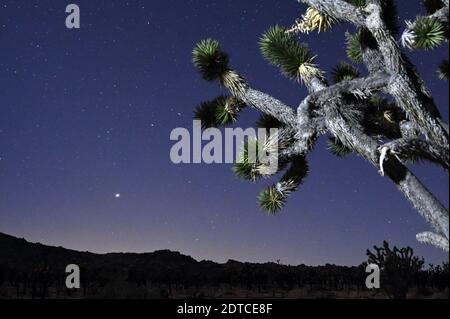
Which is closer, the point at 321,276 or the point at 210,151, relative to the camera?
the point at 210,151

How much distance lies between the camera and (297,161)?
6.96 meters

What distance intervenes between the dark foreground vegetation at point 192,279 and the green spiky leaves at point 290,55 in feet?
18.0

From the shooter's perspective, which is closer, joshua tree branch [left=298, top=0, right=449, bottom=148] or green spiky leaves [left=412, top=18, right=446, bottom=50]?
joshua tree branch [left=298, top=0, right=449, bottom=148]

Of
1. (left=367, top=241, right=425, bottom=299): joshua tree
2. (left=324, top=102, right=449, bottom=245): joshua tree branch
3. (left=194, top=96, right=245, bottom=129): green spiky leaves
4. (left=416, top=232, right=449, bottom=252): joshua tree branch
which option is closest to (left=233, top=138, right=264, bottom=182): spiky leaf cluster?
(left=194, top=96, right=245, bottom=129): green spiky leaves

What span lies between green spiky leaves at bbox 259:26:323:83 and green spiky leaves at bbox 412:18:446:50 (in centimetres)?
147

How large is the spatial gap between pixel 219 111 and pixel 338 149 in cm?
176

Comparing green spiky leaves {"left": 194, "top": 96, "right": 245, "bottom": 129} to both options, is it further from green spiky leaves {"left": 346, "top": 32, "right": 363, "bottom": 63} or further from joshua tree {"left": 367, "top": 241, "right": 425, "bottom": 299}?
joshua tree {"left": 367, "top": 241, "right": 425, "bottom": 299}

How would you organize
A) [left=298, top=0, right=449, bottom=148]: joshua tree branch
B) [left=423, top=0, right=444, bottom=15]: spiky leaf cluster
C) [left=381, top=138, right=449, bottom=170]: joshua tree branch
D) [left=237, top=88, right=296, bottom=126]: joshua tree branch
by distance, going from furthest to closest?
[left=237, top=88, right=296, bottom=126]: joshua tree branch
[left=423, top=0, right=444, bottom=15]: spiky leaf cluster
[left=298, top=0, right=449, bottom=148]: joshua tree branch
[left=381, top=138, right=449, bottom=170]: joshua tree branch

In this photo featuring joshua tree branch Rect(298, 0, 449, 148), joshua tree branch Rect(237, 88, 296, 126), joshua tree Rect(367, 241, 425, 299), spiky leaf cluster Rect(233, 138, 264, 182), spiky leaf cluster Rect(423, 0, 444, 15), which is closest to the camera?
joshua tree branch Rect(298, 0, 449, 148)

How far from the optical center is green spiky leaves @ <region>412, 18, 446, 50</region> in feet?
18.7

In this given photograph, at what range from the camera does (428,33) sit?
5.70 meters
